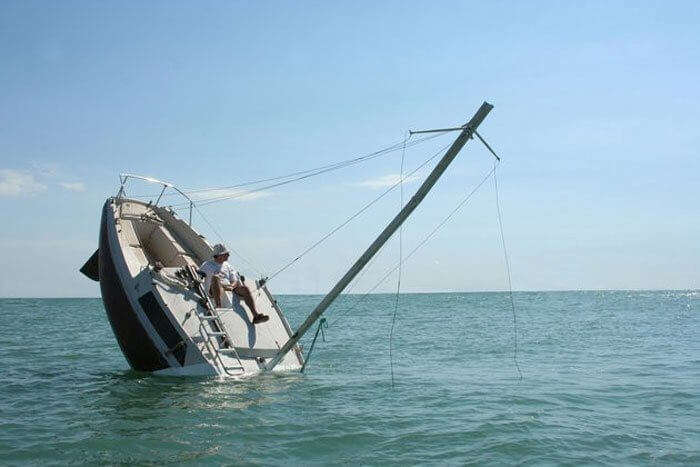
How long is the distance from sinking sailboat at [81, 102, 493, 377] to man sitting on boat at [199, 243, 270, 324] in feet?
0.76

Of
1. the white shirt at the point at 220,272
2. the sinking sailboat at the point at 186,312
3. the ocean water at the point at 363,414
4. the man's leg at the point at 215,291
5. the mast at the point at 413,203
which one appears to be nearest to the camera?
the ocean water at the point at 363,414

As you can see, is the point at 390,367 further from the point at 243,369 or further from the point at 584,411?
the point at 584,411

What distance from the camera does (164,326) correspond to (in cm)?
1552

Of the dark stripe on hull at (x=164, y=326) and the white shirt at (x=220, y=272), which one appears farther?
the white shirt at (x=220, y=272)

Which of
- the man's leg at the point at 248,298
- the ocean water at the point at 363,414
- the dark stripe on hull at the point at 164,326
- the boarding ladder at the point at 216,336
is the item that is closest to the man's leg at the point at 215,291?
the boarding ladder at the point at 216,336

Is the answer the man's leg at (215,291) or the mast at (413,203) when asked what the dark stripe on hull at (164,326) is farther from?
the mast at (413,203)

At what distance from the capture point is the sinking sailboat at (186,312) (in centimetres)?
1495

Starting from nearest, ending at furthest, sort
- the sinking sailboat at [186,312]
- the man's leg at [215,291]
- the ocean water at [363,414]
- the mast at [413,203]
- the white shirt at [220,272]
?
1. the ocean water at [363,414]
2. the mast at [413,203]
3. the sinking sailboat at [186,312]
4. the man's leg at [215,291]
5. the white shirt at [220,272]

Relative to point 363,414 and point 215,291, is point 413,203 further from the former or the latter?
point 215,291

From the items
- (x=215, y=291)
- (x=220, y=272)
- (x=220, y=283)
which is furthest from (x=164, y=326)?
(x=220, y=272)

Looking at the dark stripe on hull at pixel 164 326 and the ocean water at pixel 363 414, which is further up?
the dark stripe on hull at pixel 164 326

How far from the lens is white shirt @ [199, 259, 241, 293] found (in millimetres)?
16922

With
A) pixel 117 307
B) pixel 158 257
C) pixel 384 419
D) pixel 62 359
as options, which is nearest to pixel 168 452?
pixel 384 419

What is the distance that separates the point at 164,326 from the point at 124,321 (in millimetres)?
1456
